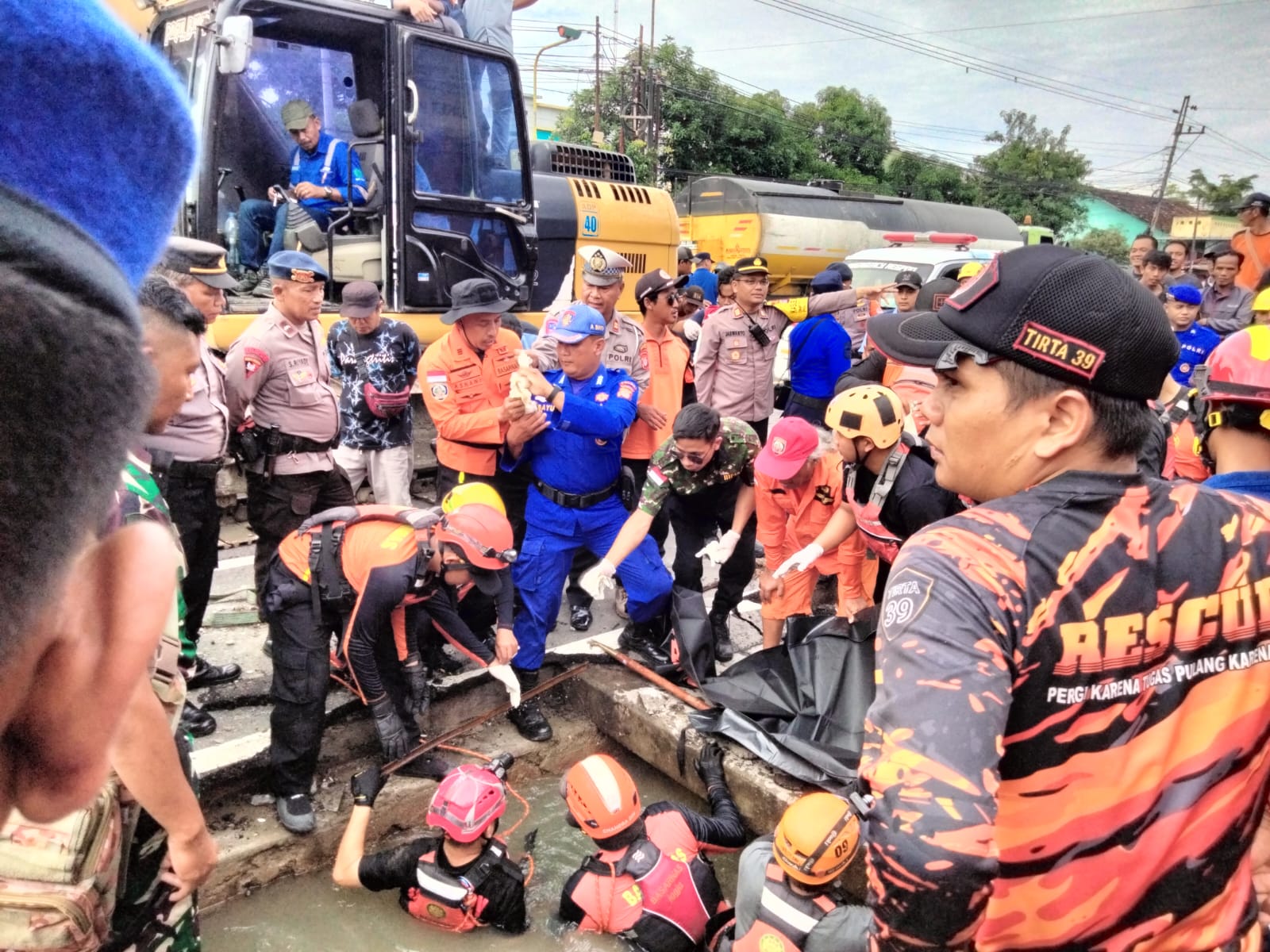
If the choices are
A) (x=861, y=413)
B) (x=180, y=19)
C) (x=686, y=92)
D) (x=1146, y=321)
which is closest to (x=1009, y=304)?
(x=1146, y=321)

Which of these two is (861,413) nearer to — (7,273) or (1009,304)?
(1009,304)

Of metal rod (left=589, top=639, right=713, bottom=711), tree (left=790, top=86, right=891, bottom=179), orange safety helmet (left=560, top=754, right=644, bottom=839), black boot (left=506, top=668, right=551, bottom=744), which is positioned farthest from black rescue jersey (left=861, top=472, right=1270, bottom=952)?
tree (left=790, top=86, right=891, bottom=179)

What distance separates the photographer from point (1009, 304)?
107 cm

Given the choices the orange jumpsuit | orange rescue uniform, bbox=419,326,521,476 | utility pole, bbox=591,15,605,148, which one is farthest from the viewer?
utility pole, bbox=591,15,605,148

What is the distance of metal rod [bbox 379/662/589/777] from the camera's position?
3.43 m

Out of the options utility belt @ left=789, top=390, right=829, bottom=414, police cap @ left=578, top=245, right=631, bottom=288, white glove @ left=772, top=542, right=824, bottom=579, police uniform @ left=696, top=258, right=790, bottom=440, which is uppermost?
police cap @ left=578, top=245, right=631, bottom=288

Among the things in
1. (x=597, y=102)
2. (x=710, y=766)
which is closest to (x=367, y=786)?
(x=710, y=766)

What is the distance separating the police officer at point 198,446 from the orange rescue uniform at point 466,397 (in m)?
1.01

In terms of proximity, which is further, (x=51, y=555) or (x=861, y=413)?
(x=861, y=413)

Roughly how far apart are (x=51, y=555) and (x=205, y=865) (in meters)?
1.45

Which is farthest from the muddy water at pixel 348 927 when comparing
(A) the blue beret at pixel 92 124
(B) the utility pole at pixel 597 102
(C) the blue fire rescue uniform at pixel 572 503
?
(B) the utility pole at pixel 597 102

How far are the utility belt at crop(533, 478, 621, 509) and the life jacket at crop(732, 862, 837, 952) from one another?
2094 mm

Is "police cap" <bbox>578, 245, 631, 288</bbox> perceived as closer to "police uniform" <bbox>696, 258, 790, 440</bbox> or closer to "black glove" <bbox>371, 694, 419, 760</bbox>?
"police uniform" <bbox>696, 258, 790, 440</bbox>

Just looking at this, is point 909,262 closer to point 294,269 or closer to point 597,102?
point 294,269
